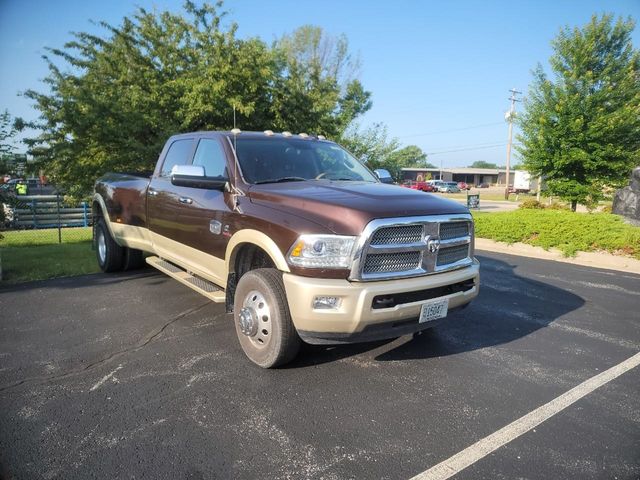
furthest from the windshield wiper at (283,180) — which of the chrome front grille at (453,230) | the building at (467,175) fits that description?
the building at (467,175)

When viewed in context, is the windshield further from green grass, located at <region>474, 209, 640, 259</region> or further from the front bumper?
green grass, located at <region>474, 209, 640, 259</region>

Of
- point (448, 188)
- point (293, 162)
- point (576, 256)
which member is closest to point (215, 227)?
point (293, 162)

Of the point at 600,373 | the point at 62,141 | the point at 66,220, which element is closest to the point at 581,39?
the point at 600,373

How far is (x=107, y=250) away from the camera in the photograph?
7.11 metres

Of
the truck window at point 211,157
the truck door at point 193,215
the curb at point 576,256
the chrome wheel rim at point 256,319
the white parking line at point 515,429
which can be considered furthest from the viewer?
the curb at point 576,256

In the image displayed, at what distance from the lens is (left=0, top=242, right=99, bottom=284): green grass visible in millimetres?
7074

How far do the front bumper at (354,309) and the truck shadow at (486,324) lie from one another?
0.71m

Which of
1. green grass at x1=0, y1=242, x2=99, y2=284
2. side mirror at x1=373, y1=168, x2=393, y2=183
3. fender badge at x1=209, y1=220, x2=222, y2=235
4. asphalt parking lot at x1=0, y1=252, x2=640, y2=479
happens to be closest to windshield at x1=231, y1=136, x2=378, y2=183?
side mirror at x1=373, y1=168, x2=393, y2=183

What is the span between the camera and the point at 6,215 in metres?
7.59

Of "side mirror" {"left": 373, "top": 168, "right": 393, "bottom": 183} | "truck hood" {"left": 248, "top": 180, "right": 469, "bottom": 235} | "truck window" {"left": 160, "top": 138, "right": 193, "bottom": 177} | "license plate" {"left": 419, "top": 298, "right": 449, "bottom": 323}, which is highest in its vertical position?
"truck window" {"left": 160, "top": 138, "right": 193, "bottom": 177}

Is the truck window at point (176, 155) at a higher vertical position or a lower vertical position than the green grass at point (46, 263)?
higher

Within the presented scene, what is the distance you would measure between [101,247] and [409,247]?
19.9 feet

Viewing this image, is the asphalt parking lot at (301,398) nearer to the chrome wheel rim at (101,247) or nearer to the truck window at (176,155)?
the truck window at (176,155)

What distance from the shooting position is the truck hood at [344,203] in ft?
10.4
